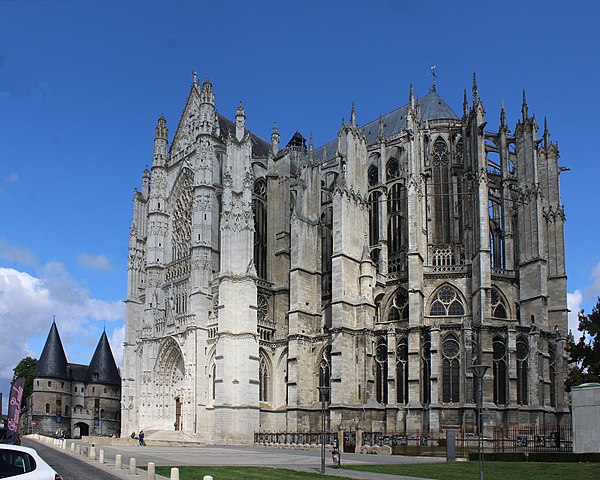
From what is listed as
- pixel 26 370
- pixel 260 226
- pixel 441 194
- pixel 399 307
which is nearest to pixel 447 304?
pixel 399 307

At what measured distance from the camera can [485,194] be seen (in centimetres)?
4947

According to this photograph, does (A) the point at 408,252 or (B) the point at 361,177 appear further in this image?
(B) the point at 361,177

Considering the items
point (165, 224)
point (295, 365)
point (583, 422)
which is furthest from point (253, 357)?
point (583, 422)

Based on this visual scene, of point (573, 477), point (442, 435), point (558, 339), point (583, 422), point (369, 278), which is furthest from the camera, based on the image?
point (369, 278)

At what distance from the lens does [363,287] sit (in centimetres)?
5234

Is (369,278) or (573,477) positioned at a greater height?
(369,278)

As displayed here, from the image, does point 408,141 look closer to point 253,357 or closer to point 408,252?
point 408,252

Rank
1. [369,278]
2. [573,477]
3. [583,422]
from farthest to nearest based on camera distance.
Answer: [369,278], [583,422], [573,477]

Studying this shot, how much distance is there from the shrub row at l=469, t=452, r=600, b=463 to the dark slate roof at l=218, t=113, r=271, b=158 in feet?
122

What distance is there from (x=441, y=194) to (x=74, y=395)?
51.5m

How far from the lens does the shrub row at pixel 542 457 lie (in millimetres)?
29047

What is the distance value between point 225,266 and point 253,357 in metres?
6.88

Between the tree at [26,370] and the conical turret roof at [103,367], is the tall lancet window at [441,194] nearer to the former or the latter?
the conical turret roof at [103,367]

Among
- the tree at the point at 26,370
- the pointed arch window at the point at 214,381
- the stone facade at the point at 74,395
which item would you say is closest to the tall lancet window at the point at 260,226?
the pointed arch window at the point at 214,381
